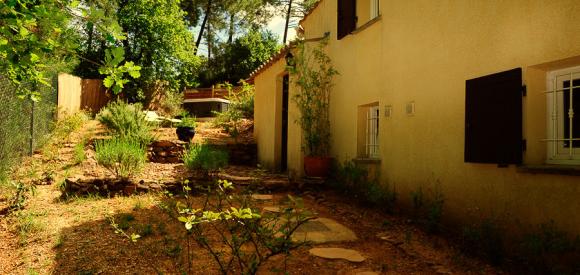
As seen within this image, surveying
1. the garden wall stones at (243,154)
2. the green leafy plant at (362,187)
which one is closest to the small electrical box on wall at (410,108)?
the green leafy plant at (362,187)

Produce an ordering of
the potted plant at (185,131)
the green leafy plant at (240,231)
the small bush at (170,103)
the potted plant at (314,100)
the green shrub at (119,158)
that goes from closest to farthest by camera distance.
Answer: the green leafy plant at (240,231) < the potted plant at (314,100) < the green shrub at (119,158) < the potted plant at (185,131) < the small bush at (170,103)

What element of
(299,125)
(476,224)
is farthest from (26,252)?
(299,125)

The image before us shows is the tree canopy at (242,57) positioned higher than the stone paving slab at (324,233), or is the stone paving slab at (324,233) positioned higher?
the tree canopy at (242,57)

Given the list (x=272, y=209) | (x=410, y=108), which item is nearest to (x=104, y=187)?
(x=272, y=209)

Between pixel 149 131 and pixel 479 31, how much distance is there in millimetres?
9994

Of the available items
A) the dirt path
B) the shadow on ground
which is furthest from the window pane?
the shadow on ground

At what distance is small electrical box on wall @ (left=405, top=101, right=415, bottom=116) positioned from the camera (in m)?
5.34

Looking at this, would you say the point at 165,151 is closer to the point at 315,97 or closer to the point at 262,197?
the point at 315,97

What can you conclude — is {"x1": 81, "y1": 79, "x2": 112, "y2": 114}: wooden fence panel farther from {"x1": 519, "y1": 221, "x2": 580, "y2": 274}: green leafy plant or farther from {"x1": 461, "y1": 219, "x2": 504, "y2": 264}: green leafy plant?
→ {"x1": 519, "y1": 221, "x2": 580, "y2": 274}: green leafy plant

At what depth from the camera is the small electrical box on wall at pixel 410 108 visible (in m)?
5.34

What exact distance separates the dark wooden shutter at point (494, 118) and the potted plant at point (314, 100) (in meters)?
3.51

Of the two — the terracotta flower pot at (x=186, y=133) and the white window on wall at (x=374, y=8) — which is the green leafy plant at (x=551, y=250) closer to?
the white window on wall at (x=374, y=8)

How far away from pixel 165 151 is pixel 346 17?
666cm

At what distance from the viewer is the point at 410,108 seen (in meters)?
5.41
